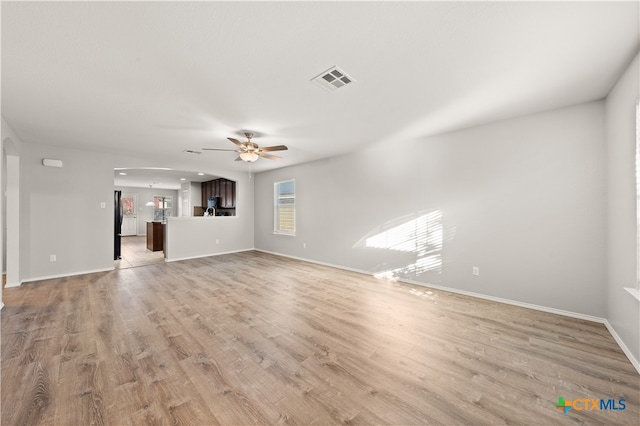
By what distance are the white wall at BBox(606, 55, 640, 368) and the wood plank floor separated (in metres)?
0.31

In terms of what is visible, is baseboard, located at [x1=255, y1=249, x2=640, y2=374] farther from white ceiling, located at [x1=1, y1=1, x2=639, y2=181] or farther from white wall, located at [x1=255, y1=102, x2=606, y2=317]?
white ceiling, located at [x1=1, y1=1, x2=639, y2=181]

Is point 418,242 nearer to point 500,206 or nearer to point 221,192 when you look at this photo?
point 500,206

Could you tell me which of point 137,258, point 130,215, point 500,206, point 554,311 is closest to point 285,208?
point 137,258

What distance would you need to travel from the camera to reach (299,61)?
6.68 ft

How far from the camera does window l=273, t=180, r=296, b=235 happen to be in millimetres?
6703

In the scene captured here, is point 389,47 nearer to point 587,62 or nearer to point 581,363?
point 587,62

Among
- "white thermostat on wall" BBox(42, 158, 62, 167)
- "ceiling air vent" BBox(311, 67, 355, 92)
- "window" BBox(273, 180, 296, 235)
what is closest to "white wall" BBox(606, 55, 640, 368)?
"ceiling air vent" BBox(311, 67, 355, 92)

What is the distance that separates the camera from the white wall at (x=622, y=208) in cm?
208

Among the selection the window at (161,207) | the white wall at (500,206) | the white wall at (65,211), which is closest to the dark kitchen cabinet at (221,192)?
the white wall at (65,211)

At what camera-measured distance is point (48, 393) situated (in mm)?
1671

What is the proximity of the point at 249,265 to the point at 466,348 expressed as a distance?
459 cm

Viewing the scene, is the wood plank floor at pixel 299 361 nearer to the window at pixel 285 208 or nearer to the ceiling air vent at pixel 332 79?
the ceiling air vent at pixel 332 79

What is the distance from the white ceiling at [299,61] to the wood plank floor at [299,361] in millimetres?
2516

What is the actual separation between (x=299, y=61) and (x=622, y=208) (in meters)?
3.33
